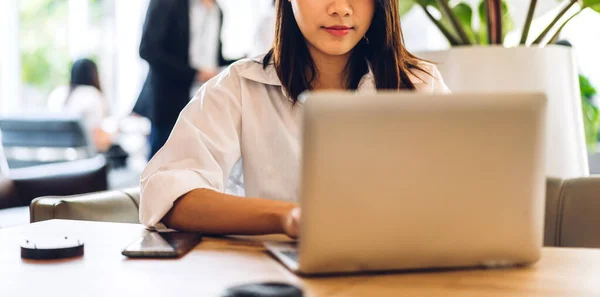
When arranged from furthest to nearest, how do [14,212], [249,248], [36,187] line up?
[36,187]
[14,212]
[249,248]

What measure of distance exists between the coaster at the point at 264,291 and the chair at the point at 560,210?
2.74ft

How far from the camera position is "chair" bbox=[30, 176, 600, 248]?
145 centimetres

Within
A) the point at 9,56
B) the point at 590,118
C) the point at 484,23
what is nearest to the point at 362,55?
the point at 484,23

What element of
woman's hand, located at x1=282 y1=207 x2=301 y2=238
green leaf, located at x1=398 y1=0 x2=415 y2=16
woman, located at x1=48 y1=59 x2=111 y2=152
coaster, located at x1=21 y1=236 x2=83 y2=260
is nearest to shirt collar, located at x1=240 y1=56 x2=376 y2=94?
woman's hand, located at x1=282 y1=207 x2=301 y2=238

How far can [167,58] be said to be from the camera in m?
3.24

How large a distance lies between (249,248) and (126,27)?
657 cm

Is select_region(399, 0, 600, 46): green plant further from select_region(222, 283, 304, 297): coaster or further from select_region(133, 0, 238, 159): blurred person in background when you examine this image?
select_region(222, 283, 304, 297): coaster

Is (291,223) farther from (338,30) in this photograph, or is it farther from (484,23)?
(484,23)

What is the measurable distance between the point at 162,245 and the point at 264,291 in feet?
1.27

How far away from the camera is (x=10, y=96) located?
6.57 meters

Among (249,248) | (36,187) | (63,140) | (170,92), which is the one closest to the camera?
(249,248)

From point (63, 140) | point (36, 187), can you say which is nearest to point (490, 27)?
point (36, 187)

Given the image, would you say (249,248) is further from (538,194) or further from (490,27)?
(490,27)

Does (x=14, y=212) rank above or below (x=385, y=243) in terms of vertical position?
below
